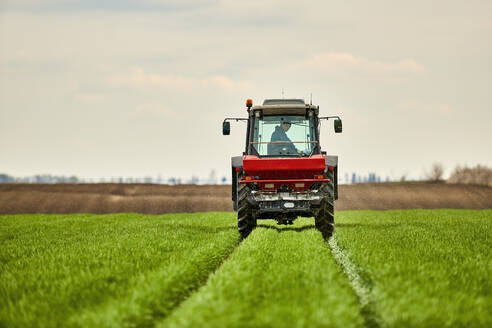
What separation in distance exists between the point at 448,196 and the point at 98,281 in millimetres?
32491

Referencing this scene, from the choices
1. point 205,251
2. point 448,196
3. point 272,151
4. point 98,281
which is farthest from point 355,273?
point 448,196

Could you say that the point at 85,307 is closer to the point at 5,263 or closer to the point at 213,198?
the point at 5,263

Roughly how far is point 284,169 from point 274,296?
5780mm

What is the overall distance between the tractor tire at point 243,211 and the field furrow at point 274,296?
321 cm

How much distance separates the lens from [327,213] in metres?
12.7

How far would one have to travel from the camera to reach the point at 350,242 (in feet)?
35.3

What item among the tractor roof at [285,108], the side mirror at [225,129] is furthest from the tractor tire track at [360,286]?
the side mirror at [225,129]

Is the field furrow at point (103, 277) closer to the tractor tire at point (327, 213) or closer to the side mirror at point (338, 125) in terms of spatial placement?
the tractor tire at point (327, 213)

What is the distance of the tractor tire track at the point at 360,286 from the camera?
19.5ft

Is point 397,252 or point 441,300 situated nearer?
point 441,300

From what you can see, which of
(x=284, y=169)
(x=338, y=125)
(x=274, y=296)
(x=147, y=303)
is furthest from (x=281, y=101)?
(x=147, y=303)

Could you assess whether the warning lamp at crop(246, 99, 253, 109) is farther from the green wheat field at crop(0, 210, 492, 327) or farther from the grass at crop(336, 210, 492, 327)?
the grass at crop(336, 210, 492, 327)

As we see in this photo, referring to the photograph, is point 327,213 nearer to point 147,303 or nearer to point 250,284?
point 250,284

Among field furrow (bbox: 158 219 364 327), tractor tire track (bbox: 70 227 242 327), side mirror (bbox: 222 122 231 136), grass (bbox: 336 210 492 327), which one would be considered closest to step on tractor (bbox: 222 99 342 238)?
side mirror (bbox: 222 122 231 136)
